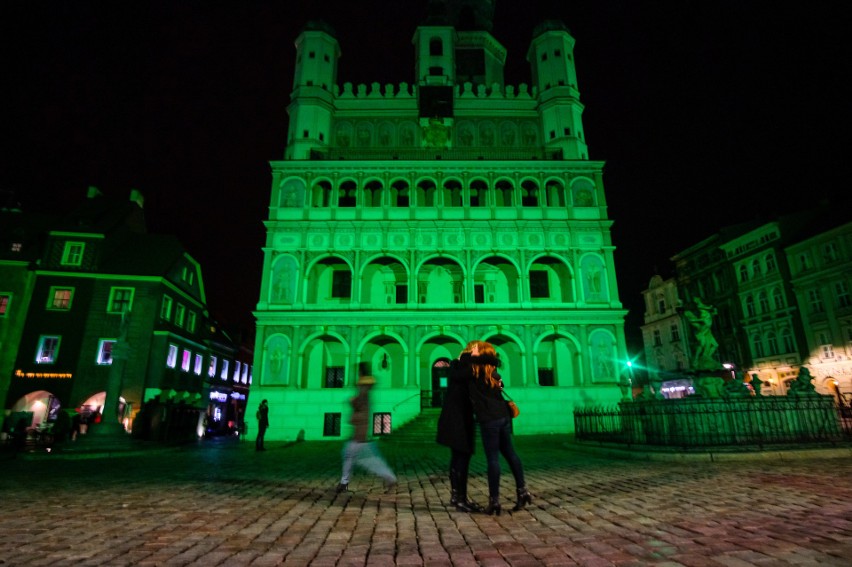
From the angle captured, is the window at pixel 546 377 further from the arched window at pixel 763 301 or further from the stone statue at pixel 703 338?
the arched window at pixel 763 301

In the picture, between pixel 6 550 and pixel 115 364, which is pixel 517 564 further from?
pixel 115 364

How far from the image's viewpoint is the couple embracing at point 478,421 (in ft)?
15.6

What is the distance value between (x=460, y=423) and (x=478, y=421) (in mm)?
314

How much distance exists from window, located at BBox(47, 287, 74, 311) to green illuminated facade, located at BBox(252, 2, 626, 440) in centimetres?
1168

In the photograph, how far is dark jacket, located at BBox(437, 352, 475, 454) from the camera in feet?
16.4

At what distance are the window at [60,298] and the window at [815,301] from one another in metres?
48.9

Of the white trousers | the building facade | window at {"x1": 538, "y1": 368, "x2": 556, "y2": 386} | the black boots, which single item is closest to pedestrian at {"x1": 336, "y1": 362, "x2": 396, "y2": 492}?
the white trousers

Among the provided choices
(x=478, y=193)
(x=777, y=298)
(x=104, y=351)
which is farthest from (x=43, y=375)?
(x=777, y=298)

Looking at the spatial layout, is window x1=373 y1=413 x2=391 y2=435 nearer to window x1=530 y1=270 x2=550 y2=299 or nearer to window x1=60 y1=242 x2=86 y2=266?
window x1=530 y1=270 x2=550 y2=299

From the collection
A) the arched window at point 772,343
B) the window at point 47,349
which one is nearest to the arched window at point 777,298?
the arched window at point 772,343

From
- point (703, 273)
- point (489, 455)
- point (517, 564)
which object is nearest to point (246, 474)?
point (489, 455)

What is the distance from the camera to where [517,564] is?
321 cm

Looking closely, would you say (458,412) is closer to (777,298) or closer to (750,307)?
(777,298)

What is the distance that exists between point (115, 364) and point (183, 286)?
15774 mm
